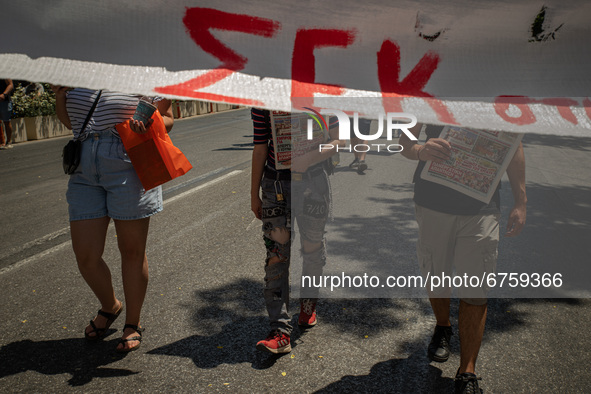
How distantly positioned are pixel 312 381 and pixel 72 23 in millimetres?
2468

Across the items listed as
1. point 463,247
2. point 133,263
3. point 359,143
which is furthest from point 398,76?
point 133,263

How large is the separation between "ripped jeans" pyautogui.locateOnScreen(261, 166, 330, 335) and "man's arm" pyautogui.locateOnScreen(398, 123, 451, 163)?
Result: 2.39 ft

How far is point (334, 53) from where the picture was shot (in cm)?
117

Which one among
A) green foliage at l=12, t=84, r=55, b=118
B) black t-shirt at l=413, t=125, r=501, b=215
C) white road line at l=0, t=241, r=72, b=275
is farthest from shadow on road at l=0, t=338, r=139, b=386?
green foliage at l=12, t=84, r=55, b=118

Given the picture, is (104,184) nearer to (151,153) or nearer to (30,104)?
(151,153)

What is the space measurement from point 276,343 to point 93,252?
1.29 m

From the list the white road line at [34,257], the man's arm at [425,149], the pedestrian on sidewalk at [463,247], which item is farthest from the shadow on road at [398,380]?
the white road line at [34,257]

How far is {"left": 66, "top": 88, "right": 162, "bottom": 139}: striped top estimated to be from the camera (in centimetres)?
A: 302

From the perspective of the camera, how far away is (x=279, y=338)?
3279 mm

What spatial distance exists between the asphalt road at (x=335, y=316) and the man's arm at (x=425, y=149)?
6cm

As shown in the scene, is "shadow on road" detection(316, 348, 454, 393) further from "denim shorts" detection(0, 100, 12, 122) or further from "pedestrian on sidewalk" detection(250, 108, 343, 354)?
"denim shorts" detection(0, 100, 12, 122)

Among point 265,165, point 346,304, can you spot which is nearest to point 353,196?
point 265,165

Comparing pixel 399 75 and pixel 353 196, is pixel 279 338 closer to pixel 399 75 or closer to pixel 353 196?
pixel 353 196

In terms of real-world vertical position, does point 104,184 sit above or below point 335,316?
above
